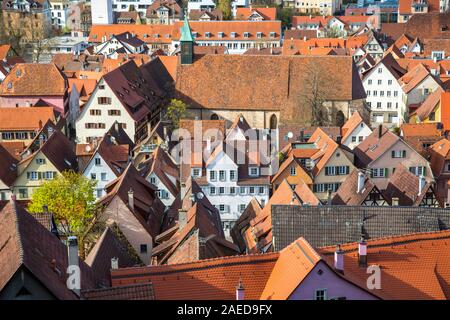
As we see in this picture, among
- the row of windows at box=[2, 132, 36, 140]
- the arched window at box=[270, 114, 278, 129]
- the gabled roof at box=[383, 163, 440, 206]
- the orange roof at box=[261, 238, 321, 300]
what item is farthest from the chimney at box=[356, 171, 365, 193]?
Answer: the arched window at box=[270, 114, 278, 129]

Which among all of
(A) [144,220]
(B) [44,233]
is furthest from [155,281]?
(A) [144,220]

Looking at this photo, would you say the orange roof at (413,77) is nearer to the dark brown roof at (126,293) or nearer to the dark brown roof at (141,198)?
the dark brown roof at (141,198)

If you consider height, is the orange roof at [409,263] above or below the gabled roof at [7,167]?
above

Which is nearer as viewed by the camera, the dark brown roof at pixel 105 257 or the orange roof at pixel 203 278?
the orange roof at pixel 203 278

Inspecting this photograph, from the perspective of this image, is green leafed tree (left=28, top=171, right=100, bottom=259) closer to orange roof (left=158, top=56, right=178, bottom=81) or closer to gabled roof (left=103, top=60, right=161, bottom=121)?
gabled roof (left=103, top=60, right=161, bottom=121)

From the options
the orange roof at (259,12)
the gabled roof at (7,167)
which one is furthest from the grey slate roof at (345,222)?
the orange roof at (259,12)

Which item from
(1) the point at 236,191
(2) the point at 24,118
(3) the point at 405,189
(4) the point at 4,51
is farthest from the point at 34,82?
(3) the point at 405,189
